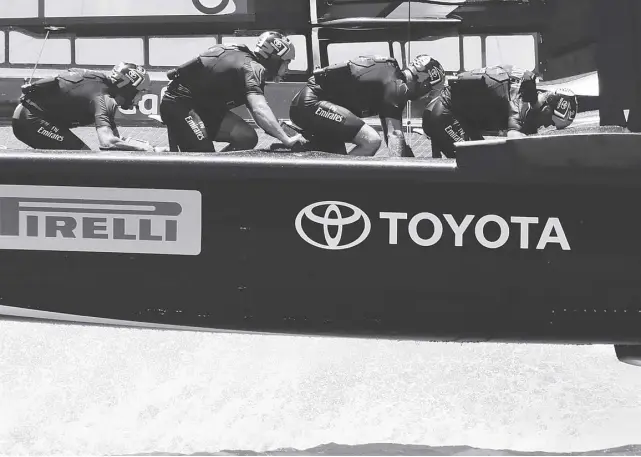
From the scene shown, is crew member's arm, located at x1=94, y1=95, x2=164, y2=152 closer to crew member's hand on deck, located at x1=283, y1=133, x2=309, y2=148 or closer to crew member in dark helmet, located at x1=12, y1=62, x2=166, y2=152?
crew member in dark helmet, located at x1=12, y1=62, x2=166, y2=152

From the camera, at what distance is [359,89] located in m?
4.26

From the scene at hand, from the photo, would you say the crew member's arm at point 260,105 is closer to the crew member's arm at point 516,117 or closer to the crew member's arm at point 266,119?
the crew member's arm at point 266,119

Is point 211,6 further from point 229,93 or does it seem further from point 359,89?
point 359,89

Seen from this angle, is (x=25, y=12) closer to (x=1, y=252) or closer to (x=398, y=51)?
(x=1, y=252)

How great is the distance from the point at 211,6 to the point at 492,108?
140 centimetres

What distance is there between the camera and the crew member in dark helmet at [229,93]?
397 cm

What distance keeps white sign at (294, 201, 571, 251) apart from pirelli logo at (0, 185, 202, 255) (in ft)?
1.62

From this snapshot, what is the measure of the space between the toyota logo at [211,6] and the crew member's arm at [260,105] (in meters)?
0.32

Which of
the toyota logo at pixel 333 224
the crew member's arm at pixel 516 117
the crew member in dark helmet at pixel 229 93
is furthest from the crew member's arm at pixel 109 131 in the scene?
the crew member's arm at pixel 516 117

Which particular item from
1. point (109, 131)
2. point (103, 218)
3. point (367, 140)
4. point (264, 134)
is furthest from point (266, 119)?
point (103, 218)

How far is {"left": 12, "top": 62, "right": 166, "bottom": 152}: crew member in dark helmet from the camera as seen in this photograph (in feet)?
13.0

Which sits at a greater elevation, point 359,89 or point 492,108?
point 359,89

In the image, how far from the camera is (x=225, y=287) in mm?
3682

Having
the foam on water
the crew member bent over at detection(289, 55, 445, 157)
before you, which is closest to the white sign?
the crew member bent over at detection(289, 55, 445, 157)
